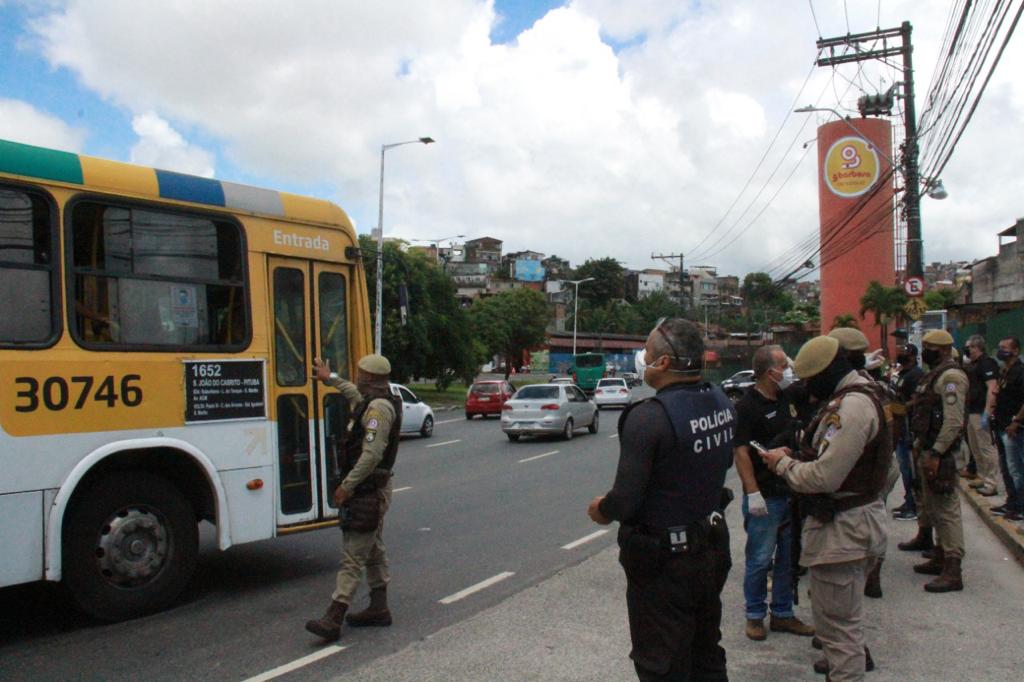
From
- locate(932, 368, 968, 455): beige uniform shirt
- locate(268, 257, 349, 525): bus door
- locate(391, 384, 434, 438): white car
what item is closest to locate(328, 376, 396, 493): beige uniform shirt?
locate(268, 257, 349, 525): bus door

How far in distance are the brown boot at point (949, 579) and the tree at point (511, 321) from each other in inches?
2228

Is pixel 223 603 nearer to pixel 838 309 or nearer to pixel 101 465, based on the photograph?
pixel 101 465

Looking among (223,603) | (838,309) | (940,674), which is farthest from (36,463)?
(838,309)

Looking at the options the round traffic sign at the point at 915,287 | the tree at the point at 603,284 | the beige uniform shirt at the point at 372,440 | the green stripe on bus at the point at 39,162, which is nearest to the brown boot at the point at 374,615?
the beige uniform shirt at the point at 372,440

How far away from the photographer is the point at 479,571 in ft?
24.9

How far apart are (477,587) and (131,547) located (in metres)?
2.69

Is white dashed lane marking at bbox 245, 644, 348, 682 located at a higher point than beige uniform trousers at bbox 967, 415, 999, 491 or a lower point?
lower

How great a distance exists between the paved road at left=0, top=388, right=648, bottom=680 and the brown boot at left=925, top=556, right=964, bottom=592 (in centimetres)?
306

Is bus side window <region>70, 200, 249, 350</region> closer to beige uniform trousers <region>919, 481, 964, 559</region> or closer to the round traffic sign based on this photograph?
beige uniform trousers <region>919, 481, 964, 559</region>

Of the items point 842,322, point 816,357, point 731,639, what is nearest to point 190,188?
point 816,357

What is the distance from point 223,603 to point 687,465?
182 inches

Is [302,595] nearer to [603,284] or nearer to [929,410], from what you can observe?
[929,410]

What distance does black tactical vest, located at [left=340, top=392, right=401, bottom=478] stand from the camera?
18.6 ft

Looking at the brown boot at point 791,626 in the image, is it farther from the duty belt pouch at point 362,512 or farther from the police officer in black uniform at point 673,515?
the duty belt pouch at point 362,512
